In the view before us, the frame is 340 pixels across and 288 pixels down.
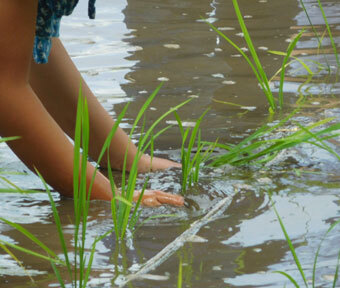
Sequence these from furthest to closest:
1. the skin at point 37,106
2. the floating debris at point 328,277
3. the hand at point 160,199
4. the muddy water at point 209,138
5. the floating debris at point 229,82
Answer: the floating debris at point 229,82
the hand at point 160,199
the skin at point 37,106
the muddy water at point 209,138
the floating debris at point 328,277

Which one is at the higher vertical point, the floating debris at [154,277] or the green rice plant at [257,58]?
the green rice plant at [257,58]

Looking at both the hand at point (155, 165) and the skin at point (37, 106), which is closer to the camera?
the skin at point (37, 106)

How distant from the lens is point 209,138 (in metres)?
3.01

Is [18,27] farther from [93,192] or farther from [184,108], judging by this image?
[184,108]

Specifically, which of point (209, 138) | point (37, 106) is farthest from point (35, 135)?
point (209, 138)

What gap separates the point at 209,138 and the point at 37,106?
0.88m

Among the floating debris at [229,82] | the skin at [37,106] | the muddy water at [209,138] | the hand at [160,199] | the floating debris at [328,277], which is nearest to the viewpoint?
the floating debris at [328,277]

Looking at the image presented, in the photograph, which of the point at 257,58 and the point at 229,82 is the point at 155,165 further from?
the point at 229,82

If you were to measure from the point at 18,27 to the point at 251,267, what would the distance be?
0.88 meters

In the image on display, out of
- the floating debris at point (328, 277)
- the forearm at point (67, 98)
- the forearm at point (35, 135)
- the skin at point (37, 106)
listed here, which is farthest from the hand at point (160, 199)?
the floating debris at point (328, 277)

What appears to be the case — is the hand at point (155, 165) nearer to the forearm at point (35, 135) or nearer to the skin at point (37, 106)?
the skin at point (37, 106)

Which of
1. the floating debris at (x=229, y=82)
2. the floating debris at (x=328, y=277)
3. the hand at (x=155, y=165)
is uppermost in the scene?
the floating debris at (x=328, y=277)

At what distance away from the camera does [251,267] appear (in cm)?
197

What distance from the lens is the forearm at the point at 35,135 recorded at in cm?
226
